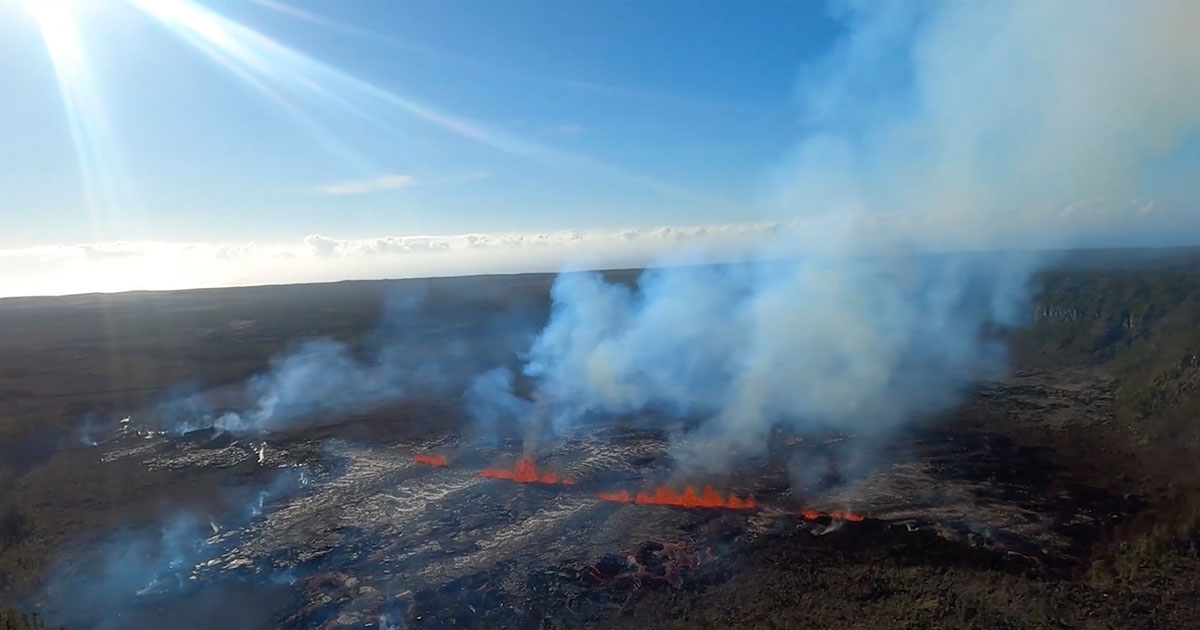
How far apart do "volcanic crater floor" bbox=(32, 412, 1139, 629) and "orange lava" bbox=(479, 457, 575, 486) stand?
53cm

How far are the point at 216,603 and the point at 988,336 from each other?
55.3 m

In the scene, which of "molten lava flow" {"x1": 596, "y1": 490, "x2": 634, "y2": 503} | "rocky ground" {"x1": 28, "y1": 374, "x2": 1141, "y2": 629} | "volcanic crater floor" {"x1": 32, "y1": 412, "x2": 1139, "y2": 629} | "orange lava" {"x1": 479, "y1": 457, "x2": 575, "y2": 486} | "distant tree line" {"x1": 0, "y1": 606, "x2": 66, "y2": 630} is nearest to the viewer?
"distant tree line" {"x1": 0, "y1": 606, "x2": 66, "y2": 630}

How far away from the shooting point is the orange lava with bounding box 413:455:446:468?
30.3m

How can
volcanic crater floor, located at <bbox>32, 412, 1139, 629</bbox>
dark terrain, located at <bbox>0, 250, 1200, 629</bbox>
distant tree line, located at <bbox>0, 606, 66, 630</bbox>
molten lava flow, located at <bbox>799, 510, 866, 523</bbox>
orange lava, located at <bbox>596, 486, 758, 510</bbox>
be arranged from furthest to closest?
orange lava, located at <bbox>596, 486, 758, 510</bbox>, molten lava flow, located at <bbox>799, 510, 866, 523</bbox>, volcanic crater floor, located at <bbox>32, 412, 1139, 629</bbox>, dark terrain, located at <bbox>0, 250, 1200, 629</bbox>, distant tree line, located at <bbox>0, 606, 66, 630</bbox>

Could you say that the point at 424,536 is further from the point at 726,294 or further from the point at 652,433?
the point at 726,294

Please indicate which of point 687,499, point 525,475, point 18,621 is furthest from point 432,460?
point 18,621

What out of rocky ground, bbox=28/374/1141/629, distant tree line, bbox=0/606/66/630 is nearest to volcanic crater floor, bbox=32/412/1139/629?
rocky ground, bbox=28/374/1141/629

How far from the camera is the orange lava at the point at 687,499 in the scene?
24.2 m

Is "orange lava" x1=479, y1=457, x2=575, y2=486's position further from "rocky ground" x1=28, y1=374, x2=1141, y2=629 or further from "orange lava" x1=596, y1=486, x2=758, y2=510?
"orange lava" x1=596, y1=486, x2=758, y2=510

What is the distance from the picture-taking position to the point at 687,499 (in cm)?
2489

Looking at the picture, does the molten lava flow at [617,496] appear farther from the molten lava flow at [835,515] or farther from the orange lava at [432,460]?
the orange lava at [432,460]

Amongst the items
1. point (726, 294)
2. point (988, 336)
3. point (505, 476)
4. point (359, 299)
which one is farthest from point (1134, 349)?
point (359, 299)

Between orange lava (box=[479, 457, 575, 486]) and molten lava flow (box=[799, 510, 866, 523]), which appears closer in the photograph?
molten lava flow (box=[799, 510, 866, 523])

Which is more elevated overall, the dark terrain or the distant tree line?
the distant tree line
